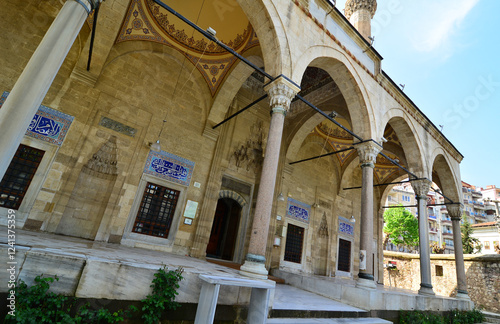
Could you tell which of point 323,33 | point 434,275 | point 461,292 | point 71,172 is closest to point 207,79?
point 323,33

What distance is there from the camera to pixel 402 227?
2530cm

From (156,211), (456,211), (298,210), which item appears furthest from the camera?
(456,211)

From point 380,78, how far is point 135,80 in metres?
7.18

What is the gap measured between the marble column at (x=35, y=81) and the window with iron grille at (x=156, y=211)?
413cm

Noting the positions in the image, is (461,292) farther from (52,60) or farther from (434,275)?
(52,60)

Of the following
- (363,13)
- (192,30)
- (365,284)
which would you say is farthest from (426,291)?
(363,13)

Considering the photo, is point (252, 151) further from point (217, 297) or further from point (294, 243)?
point (217, 297)

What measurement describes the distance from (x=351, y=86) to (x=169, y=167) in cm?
546

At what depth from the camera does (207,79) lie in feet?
25.7

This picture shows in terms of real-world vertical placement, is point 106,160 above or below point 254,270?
above

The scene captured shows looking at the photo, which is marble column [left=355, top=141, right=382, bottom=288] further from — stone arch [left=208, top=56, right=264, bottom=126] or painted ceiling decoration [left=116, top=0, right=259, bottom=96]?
painted ceiling decoration [left=116, top=0, right=259, bottom=96]

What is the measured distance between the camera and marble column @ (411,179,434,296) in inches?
287

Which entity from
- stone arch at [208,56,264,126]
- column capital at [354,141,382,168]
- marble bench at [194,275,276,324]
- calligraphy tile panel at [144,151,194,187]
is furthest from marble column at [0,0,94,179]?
column capital at [354,141,382,168]

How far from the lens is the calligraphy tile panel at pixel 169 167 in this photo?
22.1ft
